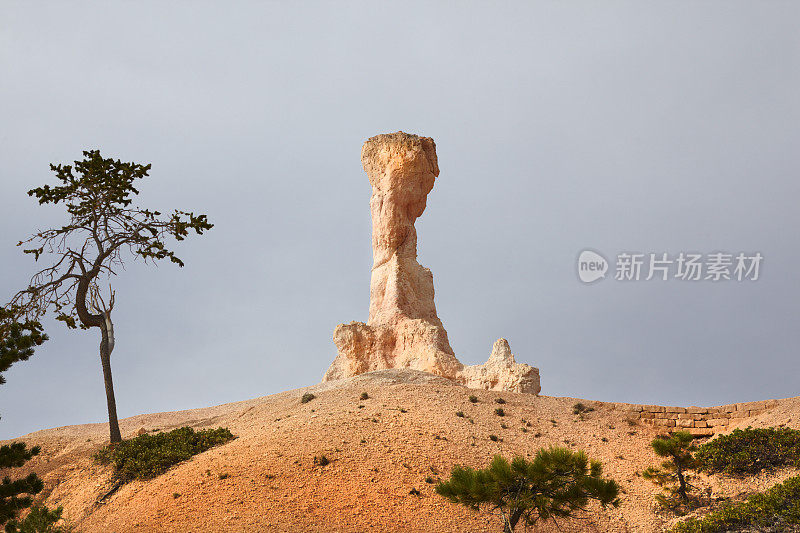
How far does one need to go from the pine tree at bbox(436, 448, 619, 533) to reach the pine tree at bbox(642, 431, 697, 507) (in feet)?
16.9

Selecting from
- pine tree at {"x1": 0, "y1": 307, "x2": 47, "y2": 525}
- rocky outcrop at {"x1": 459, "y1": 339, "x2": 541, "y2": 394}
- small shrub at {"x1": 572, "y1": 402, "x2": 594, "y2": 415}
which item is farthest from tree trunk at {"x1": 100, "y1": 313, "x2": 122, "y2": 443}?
small shrub at {"x1": 572, "y1": 402, "x2": 594, "y2": 415}

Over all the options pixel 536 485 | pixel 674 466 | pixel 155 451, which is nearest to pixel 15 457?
pixel 155 451

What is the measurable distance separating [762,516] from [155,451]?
16642 mm

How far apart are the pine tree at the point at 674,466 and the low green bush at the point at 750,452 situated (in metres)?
0.85

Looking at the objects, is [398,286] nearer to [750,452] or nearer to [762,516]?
[750,452]

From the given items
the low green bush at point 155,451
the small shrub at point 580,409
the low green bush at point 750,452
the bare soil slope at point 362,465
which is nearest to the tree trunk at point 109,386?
the low green bush at point 155,451

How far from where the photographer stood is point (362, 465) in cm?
1731

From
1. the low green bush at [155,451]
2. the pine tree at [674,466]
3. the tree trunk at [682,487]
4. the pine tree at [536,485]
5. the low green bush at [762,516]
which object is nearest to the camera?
the pine tree at [536,485]

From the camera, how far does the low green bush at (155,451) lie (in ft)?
62.0

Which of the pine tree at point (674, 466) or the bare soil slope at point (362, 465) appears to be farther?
the pine tree at point (674, 466)

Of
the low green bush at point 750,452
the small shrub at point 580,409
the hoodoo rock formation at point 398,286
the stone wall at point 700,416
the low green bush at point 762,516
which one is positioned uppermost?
the hoodoo rock formation at point 398,286

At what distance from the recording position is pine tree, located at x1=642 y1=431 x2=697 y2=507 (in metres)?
17.2

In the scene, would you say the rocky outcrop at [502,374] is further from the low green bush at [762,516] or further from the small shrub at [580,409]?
the low green bush at [762,516]

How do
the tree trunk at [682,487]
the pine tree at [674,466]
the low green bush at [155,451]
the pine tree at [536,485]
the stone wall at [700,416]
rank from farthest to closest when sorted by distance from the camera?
the stone wall at [700,416] < the low green bush at [155,451] < the tree trunk at [682,487] < the pine tree at [674,466] < the pine tree at [536,485]
